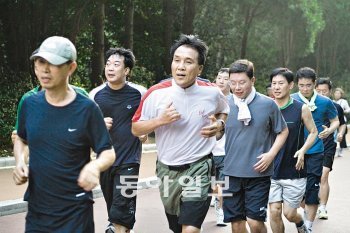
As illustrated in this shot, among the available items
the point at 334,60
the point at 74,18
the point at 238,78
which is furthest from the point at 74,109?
the point at 334,60

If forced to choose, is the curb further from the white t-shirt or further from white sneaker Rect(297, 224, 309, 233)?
the white t-shirt

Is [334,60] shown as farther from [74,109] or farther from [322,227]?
[74,109]

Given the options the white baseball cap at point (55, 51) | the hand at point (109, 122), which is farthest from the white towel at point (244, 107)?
the white baseball cap at point (55, 51)

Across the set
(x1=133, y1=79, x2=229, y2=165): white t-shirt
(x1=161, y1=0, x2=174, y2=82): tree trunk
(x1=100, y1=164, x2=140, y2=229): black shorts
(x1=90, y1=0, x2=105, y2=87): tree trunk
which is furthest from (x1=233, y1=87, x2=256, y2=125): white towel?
(x1=161, y1=0, x2=174, y2=82): tree trunk

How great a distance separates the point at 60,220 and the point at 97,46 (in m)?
16.3

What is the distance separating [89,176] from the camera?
A: 3510 millimetres

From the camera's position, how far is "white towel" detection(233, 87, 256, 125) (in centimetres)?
591

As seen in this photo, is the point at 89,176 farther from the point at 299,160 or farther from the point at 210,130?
the point at 299,160

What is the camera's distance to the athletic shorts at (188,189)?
5.12 meters

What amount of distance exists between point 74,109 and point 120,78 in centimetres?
306

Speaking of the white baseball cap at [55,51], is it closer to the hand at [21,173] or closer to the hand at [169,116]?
the hand at [21,173]

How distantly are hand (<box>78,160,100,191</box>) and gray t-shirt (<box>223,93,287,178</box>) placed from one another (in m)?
2.55

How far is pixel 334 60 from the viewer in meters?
41.6

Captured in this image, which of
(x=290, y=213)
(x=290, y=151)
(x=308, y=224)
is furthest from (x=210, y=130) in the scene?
(x=308, y=224)
